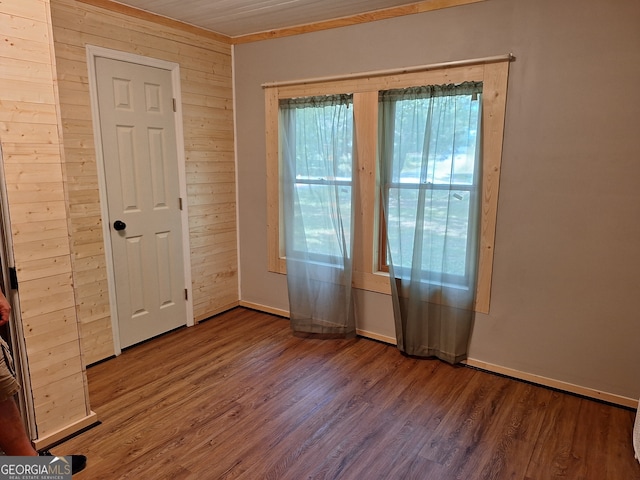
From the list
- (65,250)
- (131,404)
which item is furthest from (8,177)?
(131,404)

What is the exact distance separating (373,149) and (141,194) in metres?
1.77

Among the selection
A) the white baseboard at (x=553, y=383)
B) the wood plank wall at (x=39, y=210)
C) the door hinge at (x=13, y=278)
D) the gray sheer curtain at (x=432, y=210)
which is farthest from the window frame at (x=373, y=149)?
the door hinge at (x=13, y=278)

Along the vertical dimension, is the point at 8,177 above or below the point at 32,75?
below

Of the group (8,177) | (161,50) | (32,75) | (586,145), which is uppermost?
(161,50)

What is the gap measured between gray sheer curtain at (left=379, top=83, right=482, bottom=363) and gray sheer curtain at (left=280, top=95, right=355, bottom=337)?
0.34 metres

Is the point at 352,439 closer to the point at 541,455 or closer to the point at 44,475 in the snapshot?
the point at 541,455

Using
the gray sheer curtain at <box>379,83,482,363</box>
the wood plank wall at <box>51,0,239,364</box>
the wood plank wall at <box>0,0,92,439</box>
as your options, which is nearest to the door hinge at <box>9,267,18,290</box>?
the wood plank wall at <box>0,0,92,439</box>

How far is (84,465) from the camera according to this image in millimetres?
2035

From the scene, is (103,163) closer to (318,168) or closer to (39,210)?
(39,210)

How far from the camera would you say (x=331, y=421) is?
2.42 m

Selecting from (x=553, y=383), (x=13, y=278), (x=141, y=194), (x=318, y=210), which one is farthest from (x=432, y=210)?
(x=13, y=278)

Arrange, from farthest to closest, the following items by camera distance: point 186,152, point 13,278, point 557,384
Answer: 1. point 186,152
2. point 557,384
3. point 13,278

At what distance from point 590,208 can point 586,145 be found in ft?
1.19

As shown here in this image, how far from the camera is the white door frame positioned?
112 inches
